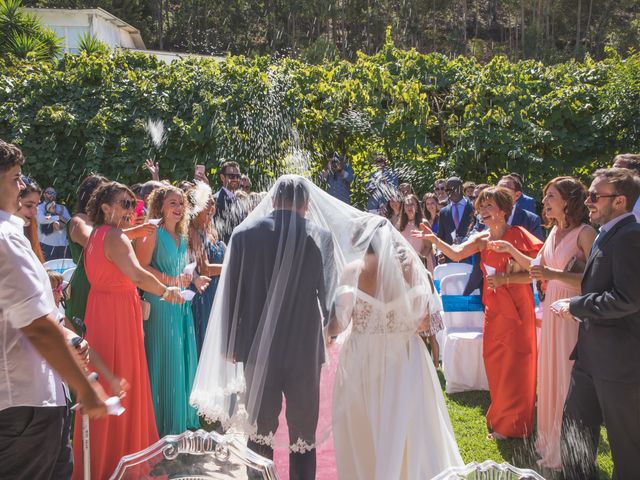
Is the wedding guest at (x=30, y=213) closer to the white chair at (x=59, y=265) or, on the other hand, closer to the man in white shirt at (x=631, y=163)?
the white chair at (x=59, y=265)

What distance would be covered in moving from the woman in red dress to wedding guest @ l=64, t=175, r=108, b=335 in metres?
3.00

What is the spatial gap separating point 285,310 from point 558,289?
206 cm

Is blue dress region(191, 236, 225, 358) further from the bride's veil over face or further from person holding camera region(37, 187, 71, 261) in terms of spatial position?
person holding camera region(37, 187, 71, 261)

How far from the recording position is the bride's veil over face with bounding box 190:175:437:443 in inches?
154

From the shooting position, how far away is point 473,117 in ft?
43.9

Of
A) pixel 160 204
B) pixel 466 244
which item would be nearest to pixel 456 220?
pixel 466 244

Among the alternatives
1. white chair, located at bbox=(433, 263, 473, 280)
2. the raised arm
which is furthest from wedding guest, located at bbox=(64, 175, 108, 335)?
white chair, located at bbox=(433, 263, 473, 280)

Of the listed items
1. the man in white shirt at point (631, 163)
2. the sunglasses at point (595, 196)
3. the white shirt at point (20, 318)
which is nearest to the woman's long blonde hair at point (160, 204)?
the white shirt at point (20, 318)

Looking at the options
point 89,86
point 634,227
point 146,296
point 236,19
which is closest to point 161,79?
point 89,86

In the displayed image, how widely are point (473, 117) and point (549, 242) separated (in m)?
9.02

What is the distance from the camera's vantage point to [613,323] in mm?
3797

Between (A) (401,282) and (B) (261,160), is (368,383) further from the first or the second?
(B) (261,160)

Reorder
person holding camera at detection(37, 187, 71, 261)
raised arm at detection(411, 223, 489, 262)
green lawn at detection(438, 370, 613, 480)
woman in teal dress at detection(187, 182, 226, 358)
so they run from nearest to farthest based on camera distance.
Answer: green lawn at detection(438, 370, 613, 480) → raised arm at detection(411, 223, 489, 262) → woman in teal dress at detection(187, 182, 226, 358) → person holding camera at detection(37, 187, 71, 261)

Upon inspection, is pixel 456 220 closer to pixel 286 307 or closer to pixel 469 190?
pixel 469 190
